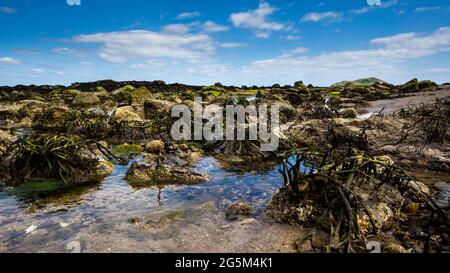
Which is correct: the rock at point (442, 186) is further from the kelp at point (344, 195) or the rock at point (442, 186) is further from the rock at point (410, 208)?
the rock at point (410, 208)

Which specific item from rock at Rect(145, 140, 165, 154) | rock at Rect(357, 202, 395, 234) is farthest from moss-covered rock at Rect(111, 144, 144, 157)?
rock at Rect(357, 202, 395, 234)

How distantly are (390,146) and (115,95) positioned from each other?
23.1 metres

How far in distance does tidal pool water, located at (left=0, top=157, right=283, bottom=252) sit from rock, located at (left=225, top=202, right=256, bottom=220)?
0.16 m

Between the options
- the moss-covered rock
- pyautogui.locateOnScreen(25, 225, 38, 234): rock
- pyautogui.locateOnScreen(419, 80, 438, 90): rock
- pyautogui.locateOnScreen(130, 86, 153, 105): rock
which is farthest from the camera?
pyautogui.locateOnScreen(419, 80, 438, 90): rock

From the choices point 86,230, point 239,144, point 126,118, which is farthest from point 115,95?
point 86,230

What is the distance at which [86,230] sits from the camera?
485 centimetres

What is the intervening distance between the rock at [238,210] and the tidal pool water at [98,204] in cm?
16

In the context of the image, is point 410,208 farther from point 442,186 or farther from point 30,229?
point 30,229

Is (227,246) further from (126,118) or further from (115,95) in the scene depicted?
(115,95)

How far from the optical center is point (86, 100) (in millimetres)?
24719

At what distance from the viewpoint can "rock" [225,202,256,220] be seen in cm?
536

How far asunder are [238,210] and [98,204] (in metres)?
2.29

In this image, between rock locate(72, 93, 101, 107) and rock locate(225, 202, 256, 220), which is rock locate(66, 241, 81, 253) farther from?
rock locate(72, 93, 101, 107)

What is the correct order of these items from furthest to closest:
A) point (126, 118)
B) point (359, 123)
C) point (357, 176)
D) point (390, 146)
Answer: point (126, 118) < point (359, 123) < point (390, 146) < point (357, 176)
